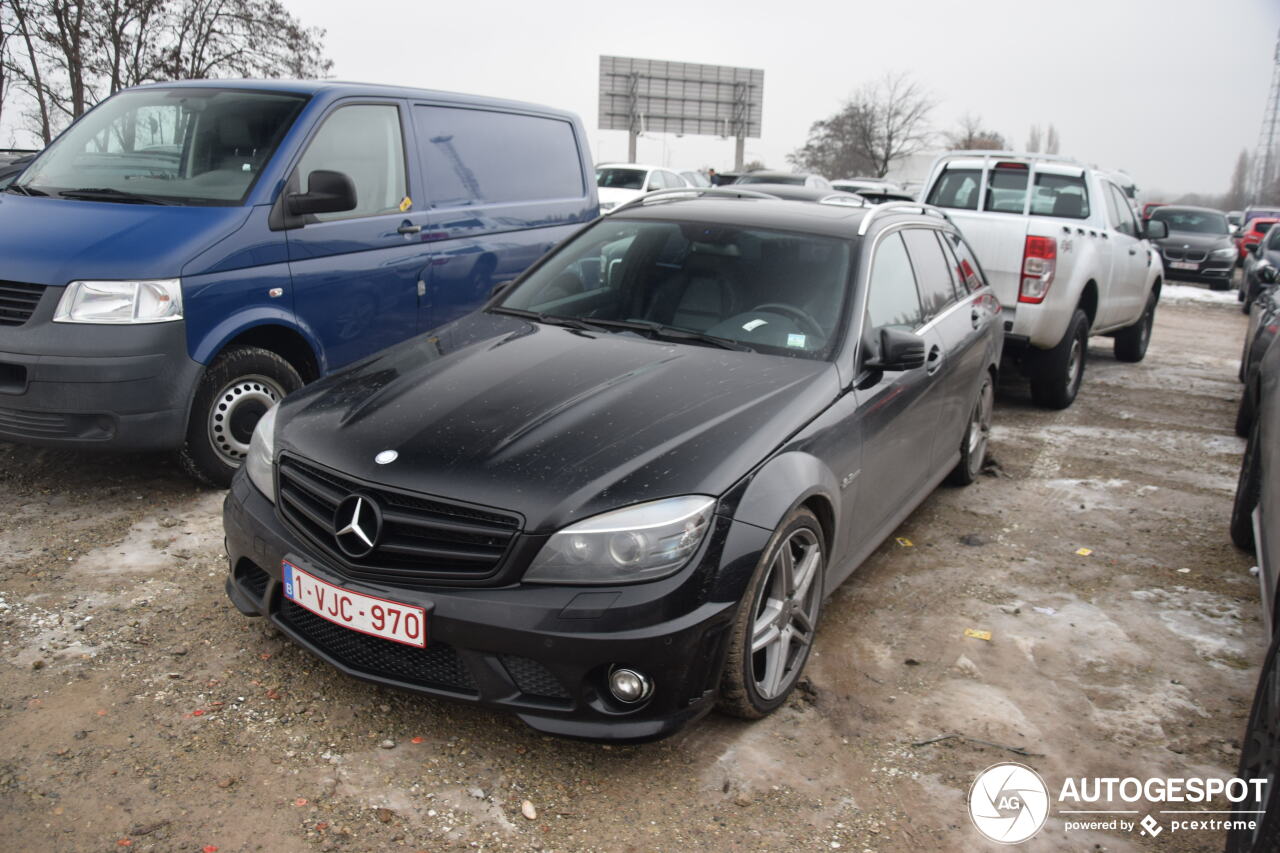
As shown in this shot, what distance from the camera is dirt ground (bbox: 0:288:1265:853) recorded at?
103 inches

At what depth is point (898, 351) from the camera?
3604mm

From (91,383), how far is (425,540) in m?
2.36

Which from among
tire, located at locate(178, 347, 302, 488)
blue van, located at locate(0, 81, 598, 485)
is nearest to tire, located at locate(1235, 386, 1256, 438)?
blue van, located at locate(0, 81, 598, 485)

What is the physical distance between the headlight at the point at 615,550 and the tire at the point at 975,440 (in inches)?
125

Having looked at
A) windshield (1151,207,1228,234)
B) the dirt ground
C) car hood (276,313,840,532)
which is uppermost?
windshield (1151,207,1228,234)

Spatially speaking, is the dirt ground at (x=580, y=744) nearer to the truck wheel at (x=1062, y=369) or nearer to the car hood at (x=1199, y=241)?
the truck wheel at (x=1062, y=369)

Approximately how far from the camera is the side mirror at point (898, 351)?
3.60 metres

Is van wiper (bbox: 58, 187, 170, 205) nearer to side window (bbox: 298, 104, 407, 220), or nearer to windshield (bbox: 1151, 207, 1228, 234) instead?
side window (bbox: 298, 104, 407, 220)

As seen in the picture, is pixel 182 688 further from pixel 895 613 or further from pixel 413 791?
pixel 895 613

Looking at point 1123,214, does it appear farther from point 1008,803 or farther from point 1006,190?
point 1008,803

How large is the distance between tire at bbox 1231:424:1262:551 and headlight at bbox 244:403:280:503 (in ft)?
13.4

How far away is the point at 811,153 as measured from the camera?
64562 millimetres

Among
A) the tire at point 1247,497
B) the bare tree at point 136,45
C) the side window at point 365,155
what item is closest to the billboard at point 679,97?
the bare tree at point 136,45

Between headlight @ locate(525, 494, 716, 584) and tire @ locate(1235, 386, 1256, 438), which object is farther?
tire @ locate(1235, 386, 1256, 438)
